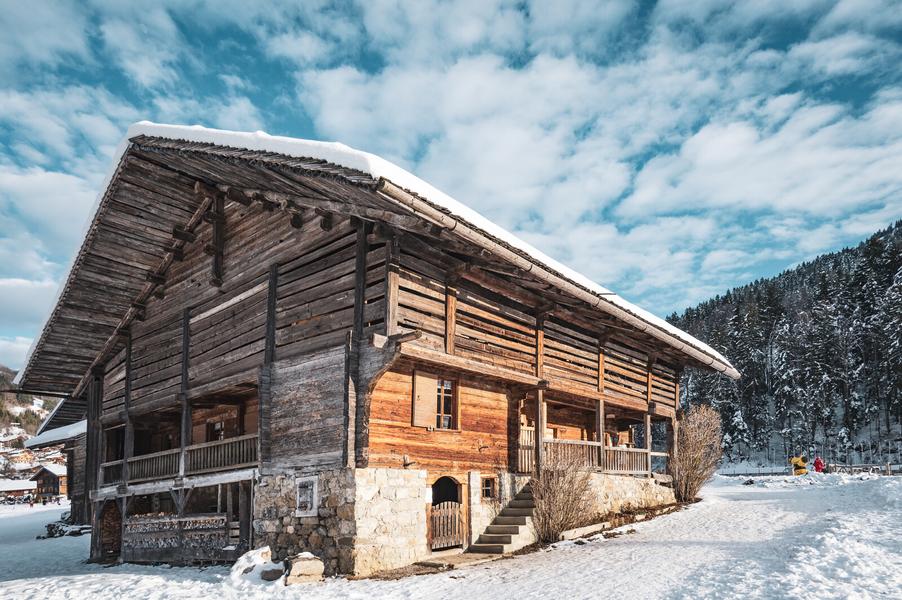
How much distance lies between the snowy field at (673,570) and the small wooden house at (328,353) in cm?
143

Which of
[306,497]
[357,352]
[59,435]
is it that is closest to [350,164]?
[357,352]

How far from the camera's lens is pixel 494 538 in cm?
1573

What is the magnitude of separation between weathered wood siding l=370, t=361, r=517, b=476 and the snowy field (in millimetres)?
2441

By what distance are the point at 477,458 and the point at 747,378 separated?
6476 centimetres

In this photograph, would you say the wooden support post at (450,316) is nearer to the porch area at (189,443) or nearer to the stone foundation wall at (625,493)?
the porch area at (189,443)

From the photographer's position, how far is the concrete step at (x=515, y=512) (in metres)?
16.6

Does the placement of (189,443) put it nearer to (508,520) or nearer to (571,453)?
(508,520)

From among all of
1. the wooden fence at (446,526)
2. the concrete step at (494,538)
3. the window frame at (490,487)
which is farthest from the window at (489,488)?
the wooden fence at (446,526)

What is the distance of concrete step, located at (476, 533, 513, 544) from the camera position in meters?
15.5

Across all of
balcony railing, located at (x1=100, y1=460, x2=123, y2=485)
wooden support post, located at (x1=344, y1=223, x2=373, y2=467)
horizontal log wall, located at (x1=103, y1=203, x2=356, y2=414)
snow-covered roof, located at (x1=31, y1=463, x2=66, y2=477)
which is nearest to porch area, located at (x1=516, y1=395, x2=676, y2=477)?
wooden support post, located at (x1=344, y1=223, x2=373, y2=467)

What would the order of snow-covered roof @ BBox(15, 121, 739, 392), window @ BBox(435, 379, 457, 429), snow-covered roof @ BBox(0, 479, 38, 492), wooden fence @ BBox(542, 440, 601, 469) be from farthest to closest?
snow-covered roof @ BBox(0, 479, 38, 492)
wooden fence @ BBox(542, 440, 601, 469)
window @ BBox(435, 379, 457, 429)
snow-covered roof @ BBox(15, 121, 739, 392)

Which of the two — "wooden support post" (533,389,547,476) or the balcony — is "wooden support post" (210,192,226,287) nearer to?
the balcony

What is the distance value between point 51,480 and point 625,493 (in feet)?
199

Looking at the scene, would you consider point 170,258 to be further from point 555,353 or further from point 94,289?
point 555,353
